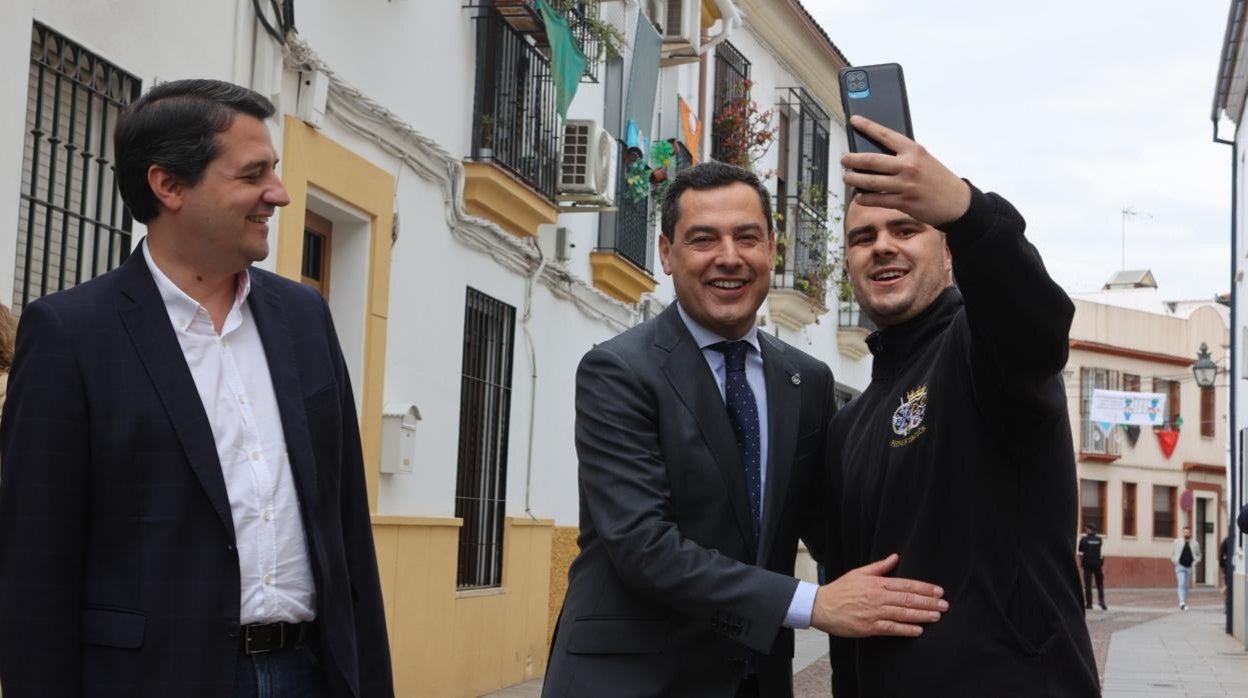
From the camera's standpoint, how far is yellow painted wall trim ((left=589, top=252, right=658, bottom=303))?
1488 centimetres

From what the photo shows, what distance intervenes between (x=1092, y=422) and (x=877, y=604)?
45.9 meters

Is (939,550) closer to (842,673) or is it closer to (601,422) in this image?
(842,673)

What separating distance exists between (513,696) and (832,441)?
333 inches

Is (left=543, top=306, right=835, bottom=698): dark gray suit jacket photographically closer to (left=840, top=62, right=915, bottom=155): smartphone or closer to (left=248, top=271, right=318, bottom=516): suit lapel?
(left=248, top=271, right=318, bottom=516): suit lapel

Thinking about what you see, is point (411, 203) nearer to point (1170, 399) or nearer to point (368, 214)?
point (368, 214)

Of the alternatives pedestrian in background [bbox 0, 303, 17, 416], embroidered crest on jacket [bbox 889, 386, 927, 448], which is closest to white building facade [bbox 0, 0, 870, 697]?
pedestrian in background [bbox 0, 303, 17, 416]

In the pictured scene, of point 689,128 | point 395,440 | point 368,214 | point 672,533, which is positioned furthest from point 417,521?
point 689,128

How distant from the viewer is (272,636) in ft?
10.7

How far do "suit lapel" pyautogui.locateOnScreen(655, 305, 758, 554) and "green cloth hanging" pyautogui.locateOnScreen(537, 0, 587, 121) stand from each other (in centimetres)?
813

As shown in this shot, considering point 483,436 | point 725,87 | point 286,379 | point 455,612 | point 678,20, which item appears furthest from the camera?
point 725,87

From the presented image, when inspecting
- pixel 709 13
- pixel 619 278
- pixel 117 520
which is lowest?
pixel 117 520

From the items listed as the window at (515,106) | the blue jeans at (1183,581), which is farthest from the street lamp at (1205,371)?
the window at (515,106)

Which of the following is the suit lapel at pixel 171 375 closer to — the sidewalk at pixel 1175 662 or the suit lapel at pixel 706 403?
the suit lapel at pixel 706 403

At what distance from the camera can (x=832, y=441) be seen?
3.80m
